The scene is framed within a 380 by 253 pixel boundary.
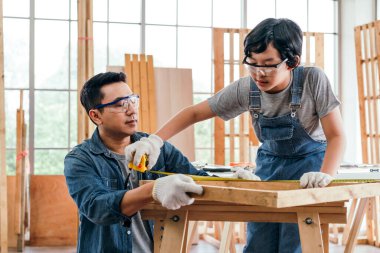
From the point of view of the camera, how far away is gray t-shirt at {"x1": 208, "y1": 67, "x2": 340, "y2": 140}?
2.69m

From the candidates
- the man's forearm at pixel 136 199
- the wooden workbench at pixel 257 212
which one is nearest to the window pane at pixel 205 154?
the wooden workbench at pixel 257 212

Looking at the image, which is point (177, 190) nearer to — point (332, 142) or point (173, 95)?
point (332, 142)

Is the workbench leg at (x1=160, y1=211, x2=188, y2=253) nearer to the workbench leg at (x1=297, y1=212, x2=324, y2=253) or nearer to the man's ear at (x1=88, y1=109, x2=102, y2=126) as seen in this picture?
the workbench leg at (x1=297, y1=212, x2=324, y2=253)

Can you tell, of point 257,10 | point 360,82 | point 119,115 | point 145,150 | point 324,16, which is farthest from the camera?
point 324,16

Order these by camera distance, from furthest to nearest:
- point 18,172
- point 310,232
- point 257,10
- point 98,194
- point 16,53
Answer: point 257,10 → point 16,53 → point 18,172 → point 98,194 → point 310,232

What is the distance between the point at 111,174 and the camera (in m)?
2.63

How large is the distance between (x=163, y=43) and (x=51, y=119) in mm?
1630

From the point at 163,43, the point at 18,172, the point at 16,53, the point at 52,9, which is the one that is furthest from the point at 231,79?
the point at 18,172

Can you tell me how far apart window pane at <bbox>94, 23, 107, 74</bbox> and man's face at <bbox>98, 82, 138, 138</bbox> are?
479cm

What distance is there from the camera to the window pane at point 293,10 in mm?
8094

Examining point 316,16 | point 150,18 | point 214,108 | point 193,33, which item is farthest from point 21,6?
point 214,108

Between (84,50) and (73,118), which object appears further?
(73,118)

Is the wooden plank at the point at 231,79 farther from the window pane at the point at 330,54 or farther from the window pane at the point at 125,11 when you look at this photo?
the window pane at the point at 330,54

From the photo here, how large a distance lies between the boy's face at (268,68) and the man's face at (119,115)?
54 centimetres
